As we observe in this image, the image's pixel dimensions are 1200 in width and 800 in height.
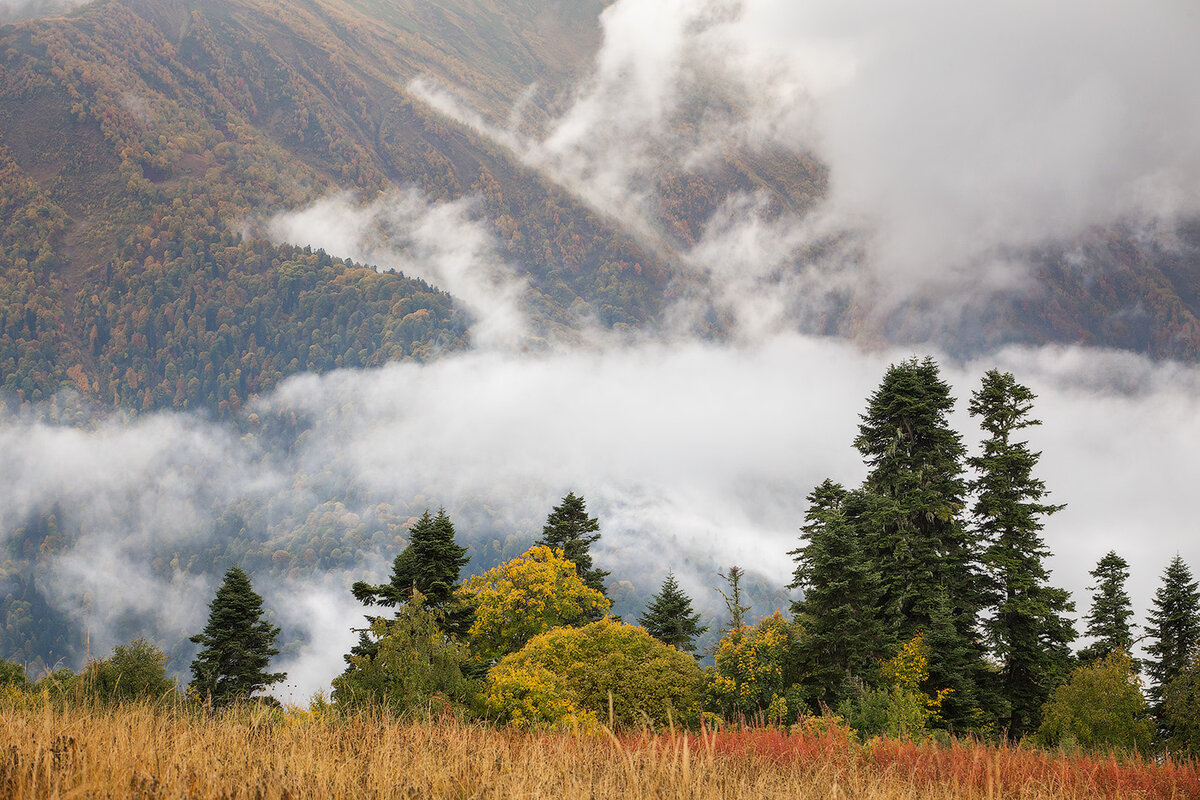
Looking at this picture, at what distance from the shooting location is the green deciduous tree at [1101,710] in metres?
28.6

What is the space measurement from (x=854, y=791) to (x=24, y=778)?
6065 mm

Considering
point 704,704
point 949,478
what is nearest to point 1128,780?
point 704,704

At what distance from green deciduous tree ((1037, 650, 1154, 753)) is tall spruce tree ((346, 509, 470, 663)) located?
2821cm

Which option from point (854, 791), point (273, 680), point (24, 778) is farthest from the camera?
point (273, 680)

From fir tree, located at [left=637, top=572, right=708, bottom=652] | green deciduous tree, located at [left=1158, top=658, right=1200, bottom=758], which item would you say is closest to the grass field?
green deciduous tree, located at [left=1158, top=658, right=1200, bottom=758]

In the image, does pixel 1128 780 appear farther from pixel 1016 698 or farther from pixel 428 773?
pixel 1016 698

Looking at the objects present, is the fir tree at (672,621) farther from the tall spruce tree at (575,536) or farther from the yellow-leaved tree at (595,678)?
the yellow-leaved tree at (595,678)

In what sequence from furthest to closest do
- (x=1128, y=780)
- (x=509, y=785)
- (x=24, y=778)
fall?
1. (x=1128, y=780)
2. (x=509, y=785)
3. (x=24, y=778)

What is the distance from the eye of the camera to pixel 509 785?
553 cm

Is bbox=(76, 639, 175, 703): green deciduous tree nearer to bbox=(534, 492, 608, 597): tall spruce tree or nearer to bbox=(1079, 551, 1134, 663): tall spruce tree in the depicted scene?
bbox=(534, 492, 608, 597): tall spruce tree

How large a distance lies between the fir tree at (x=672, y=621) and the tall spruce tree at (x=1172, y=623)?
101 feet

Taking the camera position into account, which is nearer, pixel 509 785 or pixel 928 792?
pixel 509 785

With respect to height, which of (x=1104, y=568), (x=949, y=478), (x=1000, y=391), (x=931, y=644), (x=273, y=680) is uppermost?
(x=1000, y=391)

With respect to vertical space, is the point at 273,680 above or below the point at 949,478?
below
